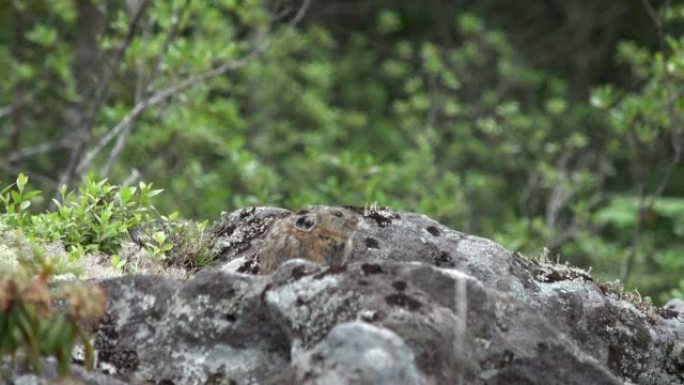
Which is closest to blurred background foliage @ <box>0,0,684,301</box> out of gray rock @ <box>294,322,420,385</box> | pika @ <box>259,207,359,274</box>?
pika @ <box>259,207,359,274</box>

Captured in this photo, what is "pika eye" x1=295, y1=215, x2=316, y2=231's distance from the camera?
5137mm

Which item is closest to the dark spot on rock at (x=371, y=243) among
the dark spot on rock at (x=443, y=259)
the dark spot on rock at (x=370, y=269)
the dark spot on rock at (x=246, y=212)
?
the dark spot on rock at (x=443, y=259)

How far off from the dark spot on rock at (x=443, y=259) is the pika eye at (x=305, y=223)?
91 centimetres

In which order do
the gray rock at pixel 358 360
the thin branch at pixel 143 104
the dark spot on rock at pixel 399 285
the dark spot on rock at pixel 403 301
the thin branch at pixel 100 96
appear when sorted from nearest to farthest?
Answer: the gray rock at pixel 358 360, the dark spot on rock at pixel 403 301, the dark spot on rock at pixel 399 285, the thin branch at pixel 100 96, the thin branch at pixel 143 104

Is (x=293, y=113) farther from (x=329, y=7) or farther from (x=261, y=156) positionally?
(x=329, y=7)

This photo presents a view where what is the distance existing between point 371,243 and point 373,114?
17.5 meters

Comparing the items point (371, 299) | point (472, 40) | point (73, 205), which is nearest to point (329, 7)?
point (472, 40)

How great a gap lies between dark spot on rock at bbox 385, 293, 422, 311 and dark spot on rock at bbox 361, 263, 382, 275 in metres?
0.20

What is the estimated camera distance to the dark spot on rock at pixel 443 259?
5734 mm

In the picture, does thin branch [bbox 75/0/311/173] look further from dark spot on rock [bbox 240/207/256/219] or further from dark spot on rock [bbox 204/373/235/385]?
dark spot on rock [bbox 204/373/235/385]

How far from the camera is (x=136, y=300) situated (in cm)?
473

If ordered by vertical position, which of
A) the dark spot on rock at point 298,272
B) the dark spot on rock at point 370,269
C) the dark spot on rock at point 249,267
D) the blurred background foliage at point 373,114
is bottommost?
the blurred background foliage at point 373,114

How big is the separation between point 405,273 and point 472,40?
17.2 meters

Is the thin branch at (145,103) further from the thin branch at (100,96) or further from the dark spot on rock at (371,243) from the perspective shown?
the dark spot on rock at (371,243)
